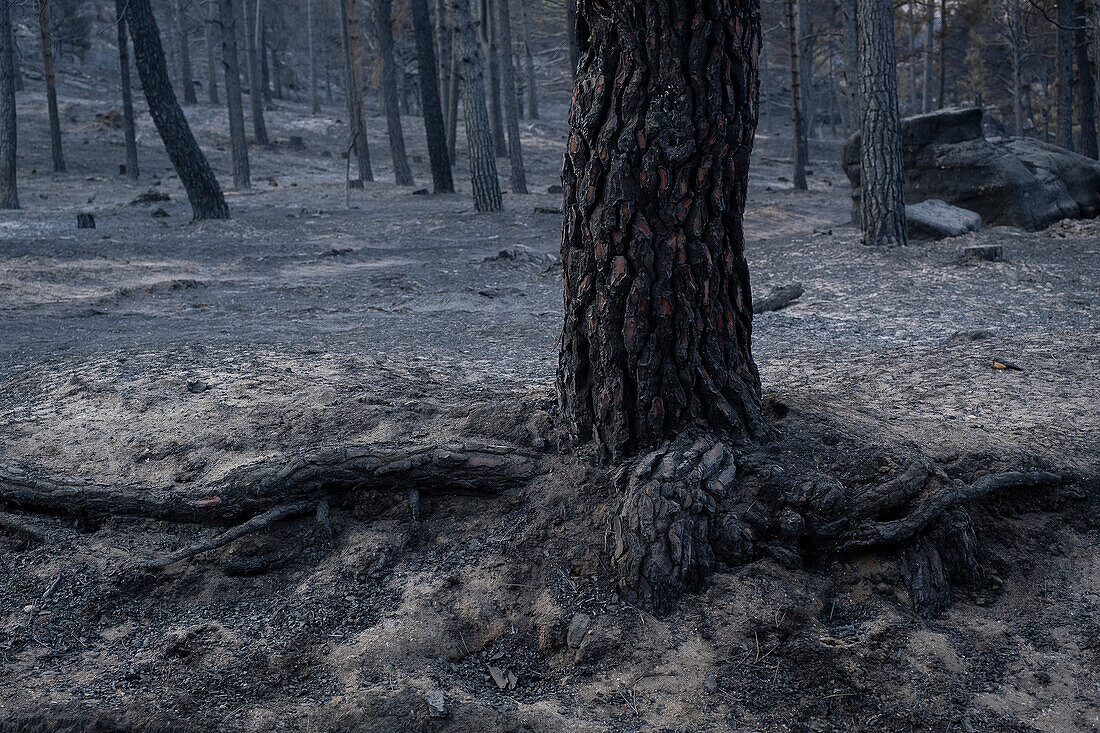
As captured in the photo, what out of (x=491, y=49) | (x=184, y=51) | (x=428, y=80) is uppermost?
(x=184, y=51)

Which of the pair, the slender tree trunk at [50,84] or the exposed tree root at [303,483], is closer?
the exposed tree root at [303,483]

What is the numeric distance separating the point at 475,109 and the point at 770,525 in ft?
39.1

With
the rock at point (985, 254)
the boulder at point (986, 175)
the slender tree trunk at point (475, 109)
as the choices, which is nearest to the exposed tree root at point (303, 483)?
the rock at point (985, 254)

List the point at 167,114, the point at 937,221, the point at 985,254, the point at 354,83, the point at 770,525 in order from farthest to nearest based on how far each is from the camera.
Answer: the point at 354,83 < the point at 167,114 < the point at 937,221 < the point at 985,254 < the point at 770,525

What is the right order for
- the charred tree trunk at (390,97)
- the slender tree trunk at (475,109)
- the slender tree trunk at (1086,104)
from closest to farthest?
the slender tree trunk at (475,109)
the slender tree trunk at (1086,104)
the charred tree trunk at (390,97)

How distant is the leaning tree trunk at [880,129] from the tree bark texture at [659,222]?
6.71m

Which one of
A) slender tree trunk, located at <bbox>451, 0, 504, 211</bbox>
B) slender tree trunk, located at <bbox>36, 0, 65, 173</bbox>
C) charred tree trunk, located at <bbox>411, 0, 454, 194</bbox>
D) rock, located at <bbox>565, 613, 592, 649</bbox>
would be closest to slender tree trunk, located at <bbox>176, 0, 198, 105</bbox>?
slender tree trunk, located at <bbox>36, 0, 65, 173</bbox>

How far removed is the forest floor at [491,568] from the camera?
226 cm

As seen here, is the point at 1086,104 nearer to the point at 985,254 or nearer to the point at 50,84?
the point at 985,254

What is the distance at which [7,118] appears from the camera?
13.8 m

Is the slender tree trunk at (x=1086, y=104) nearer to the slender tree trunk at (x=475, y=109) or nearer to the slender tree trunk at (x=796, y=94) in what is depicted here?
the slender tree trunk at (x=796, y=94)

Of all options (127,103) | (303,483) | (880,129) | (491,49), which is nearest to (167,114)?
(491,49)

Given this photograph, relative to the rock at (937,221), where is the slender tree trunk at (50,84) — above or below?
above

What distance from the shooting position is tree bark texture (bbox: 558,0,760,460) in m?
2.59
